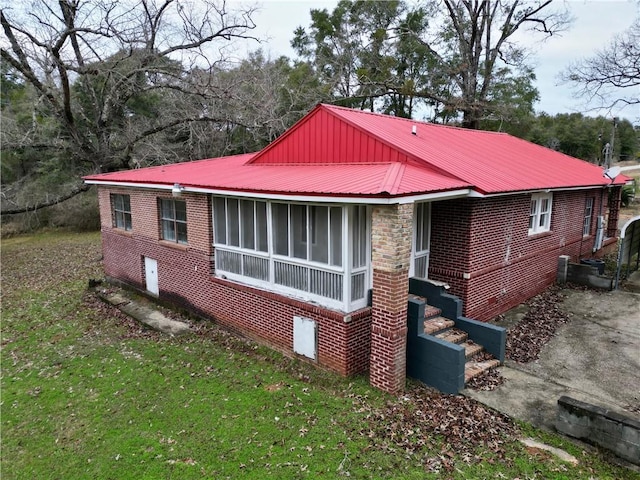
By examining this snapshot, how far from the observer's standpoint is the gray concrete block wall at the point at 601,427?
539cm

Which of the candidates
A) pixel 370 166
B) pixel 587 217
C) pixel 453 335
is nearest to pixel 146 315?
pixel 370 166

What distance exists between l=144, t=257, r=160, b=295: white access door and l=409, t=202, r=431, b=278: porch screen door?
7.64 m

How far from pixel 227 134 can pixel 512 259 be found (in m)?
20.5

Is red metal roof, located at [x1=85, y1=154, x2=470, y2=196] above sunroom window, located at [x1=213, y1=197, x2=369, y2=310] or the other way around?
above

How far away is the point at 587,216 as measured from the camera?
1509 centimetres

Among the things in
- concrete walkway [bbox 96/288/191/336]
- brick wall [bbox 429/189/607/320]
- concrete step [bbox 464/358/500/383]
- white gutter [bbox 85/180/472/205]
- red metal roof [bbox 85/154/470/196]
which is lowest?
concrete walkway [bbox 96/288/191/336]

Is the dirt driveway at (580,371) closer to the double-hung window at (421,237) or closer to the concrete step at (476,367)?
the concrete step at (476,367)

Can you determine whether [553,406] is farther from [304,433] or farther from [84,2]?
[84,2]

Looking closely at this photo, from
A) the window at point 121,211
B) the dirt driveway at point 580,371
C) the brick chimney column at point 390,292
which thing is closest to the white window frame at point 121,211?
the window at point 121,211

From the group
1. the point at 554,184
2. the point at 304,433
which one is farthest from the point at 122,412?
the point at 554,184

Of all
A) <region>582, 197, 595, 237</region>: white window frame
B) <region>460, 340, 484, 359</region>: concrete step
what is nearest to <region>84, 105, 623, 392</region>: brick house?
<region>460, 340, 484, 359</region>: concrete step

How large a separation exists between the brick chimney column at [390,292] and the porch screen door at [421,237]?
2.23m

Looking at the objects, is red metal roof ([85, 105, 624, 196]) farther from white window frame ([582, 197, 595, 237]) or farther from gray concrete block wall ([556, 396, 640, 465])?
gray concrete block wall ([556, 396, 640, 465])

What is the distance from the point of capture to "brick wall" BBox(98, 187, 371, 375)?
774cm
